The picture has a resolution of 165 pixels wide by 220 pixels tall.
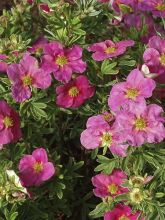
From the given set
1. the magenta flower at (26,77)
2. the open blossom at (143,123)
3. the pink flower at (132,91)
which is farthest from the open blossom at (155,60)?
the magenta flower at (26,77)

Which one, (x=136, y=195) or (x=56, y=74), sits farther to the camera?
(x=56, y=74)

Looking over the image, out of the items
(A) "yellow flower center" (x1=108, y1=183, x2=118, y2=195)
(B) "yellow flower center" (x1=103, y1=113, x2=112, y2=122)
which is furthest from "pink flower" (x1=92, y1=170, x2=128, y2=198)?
(B) "yellow flower center" (x1=103, y1=113, x2=112, y2=122)

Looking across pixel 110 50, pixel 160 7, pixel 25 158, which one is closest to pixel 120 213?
pixel 25 158

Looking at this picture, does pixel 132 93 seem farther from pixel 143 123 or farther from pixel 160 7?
pixel 160 7

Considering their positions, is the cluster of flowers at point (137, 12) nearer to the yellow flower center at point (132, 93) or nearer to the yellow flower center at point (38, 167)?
the yellow flower center at point (132, 93)

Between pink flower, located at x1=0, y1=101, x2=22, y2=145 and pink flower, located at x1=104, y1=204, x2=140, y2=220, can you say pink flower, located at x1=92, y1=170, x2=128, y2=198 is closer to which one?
pink flower, located at x1=104, y1=204, x2=140, y2=220

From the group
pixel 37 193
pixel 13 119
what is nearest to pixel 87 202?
pixel 37 193
